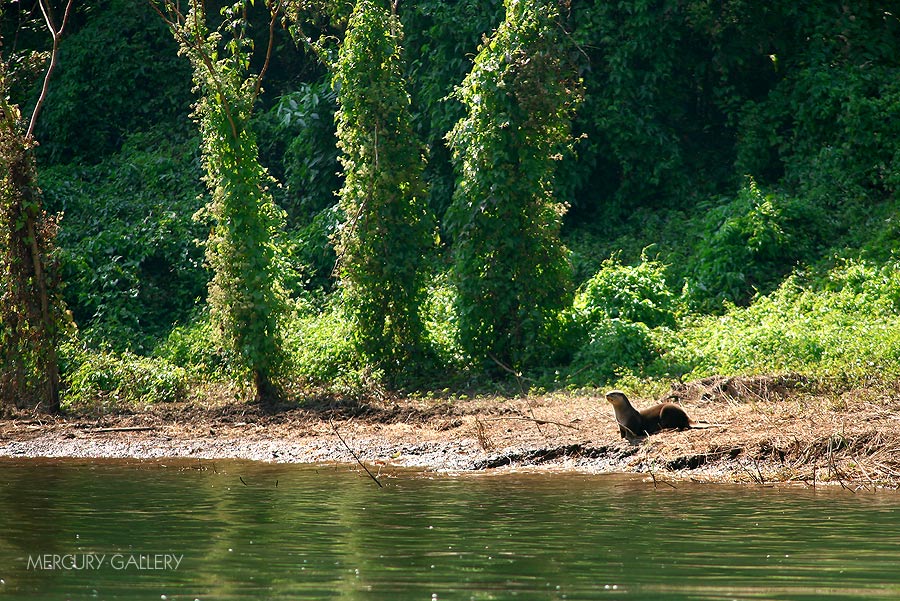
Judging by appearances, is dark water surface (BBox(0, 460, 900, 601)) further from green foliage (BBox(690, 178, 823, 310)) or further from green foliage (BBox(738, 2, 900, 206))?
green foliage (BBox(738, 2, 900, 206))

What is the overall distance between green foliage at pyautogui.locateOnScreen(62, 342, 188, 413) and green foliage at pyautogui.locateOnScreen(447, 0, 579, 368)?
406 centimetres

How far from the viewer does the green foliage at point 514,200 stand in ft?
48.6

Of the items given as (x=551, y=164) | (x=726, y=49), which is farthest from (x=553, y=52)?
(x=726, y=49)

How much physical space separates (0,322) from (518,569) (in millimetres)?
9723

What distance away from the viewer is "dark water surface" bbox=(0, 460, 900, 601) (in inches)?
238

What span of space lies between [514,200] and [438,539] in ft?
26.4

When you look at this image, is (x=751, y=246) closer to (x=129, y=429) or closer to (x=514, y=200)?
(x=514, y=200)

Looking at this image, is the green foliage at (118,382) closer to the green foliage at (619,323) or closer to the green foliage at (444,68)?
the green foliage at (619,323)

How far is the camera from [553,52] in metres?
14.9

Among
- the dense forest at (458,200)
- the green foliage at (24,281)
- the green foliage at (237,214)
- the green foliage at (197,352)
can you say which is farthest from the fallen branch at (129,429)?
the green foliage at (197,352)

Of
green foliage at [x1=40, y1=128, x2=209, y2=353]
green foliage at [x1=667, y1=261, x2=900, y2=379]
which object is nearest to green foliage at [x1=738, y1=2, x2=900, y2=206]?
green foliage at [x1=667, y1=261, x2=900, y2=379]

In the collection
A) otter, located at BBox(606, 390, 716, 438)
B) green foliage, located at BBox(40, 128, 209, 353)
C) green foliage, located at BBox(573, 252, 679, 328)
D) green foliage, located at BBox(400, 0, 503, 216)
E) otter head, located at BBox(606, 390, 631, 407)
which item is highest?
green foliage, located at BBox(400, 0, 503, 216)

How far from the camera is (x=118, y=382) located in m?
15.3

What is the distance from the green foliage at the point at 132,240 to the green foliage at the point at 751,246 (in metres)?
8.41
